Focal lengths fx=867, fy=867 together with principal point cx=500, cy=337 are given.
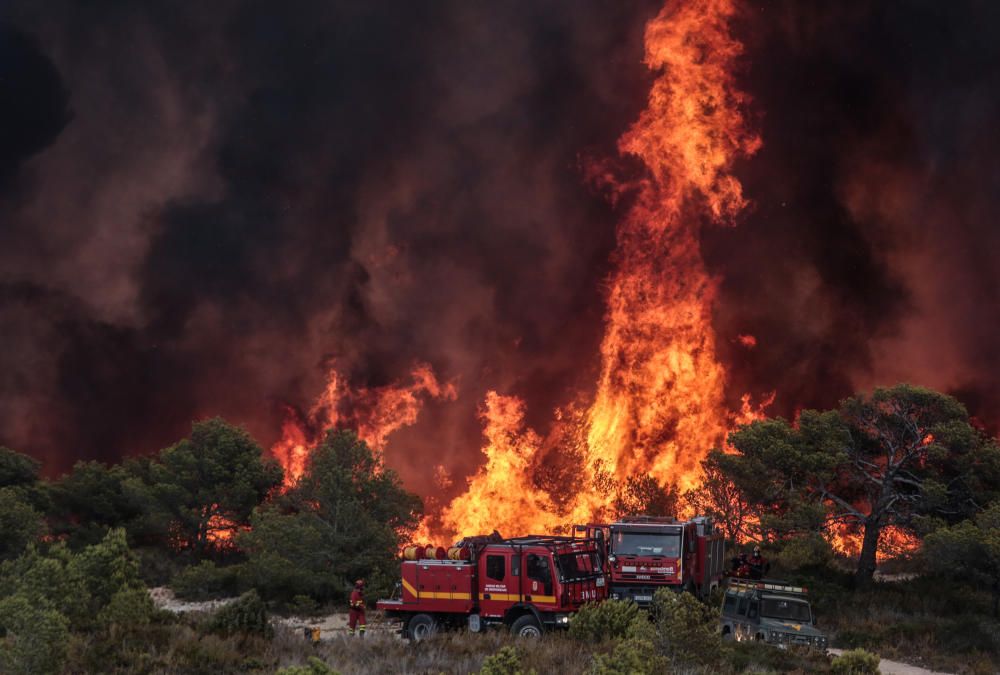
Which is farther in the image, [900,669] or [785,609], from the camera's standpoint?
[785,609]

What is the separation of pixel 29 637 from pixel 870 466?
2963 cm

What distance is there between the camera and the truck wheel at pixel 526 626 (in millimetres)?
22000

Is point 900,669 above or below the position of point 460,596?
below

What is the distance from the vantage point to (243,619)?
19.2 metres

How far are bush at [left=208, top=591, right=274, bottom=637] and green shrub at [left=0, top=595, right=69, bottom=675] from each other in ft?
17.3

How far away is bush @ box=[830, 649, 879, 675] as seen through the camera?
15.9 metres

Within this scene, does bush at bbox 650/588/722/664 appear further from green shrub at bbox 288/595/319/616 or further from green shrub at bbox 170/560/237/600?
green shrub at bbox 170/560/237/600

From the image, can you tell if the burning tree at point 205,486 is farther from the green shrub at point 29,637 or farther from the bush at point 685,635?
the bush at point 685,635

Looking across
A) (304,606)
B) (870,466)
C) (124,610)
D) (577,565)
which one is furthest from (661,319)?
(124,610)

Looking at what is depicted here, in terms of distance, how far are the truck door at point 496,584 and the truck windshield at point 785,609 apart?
700 cm

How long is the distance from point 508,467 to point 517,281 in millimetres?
18061

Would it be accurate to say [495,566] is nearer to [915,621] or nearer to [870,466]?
[915,621]

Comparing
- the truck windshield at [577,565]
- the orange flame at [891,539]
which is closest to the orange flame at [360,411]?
the orange flame at [891,539]

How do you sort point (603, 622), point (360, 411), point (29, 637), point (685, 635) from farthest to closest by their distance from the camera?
1. point (360, 411)
2. point (603, 622)
3. point (685, 635)
4. point (29, 637)
